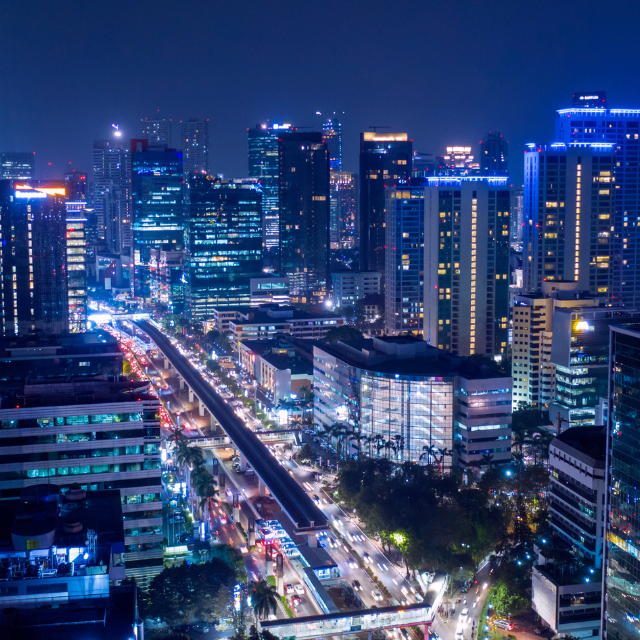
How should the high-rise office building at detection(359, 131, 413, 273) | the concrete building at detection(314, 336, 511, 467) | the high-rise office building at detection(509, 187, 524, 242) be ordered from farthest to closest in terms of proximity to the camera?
the high-rise office building at detection(509, 187, 524, 242), the high-rise office building at detection(359, 131, 413, 273), the concrete building at detection(314, 336, 511, 467)

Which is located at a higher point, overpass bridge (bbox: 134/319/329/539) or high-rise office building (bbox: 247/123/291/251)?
high-rise office building (bbox: 247/123/291/251)

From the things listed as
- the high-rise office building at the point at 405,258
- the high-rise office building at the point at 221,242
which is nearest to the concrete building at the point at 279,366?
the high-rise office building at the point at 405,258

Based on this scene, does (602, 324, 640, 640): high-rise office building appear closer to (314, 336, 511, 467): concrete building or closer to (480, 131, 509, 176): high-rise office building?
(314, 336, 511, 467): concrete building

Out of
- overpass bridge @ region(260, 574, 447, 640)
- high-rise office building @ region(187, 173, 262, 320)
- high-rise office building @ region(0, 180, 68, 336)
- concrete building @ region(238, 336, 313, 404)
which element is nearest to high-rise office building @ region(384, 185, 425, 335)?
concrete building @ region(238, 336, 313, 404)

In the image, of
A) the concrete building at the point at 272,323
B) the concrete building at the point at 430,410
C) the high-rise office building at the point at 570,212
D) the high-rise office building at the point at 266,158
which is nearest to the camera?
the concrete building at the point at 430,410

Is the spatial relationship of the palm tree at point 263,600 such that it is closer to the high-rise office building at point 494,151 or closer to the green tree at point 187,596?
the green tree at point 187,596

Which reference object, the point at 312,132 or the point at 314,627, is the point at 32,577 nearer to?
the point at 314,627
